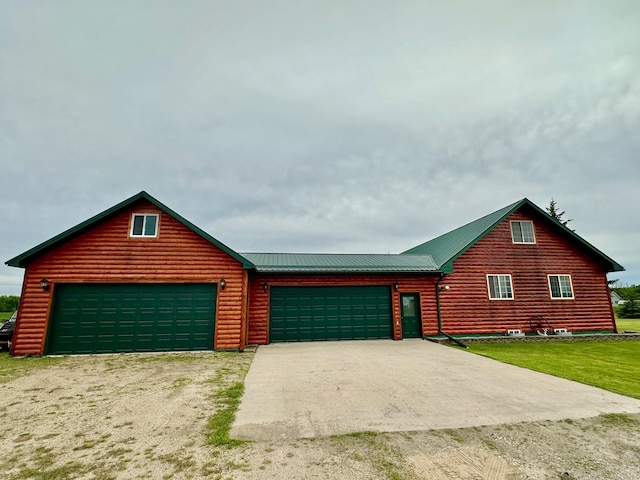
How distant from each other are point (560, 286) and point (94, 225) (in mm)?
22563

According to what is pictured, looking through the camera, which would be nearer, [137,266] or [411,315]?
[137,266]

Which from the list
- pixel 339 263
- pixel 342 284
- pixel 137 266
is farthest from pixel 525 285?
pixel 137 266

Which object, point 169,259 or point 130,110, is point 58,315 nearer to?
point 169,259

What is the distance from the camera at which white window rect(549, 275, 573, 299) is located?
15383mm

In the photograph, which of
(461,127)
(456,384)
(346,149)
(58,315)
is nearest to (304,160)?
(346,149)

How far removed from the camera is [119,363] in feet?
30.0

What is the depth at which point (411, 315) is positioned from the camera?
1470 centimetres

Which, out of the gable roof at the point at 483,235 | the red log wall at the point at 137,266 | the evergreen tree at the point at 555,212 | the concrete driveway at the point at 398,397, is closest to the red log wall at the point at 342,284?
the gable roof at the point at 483,235

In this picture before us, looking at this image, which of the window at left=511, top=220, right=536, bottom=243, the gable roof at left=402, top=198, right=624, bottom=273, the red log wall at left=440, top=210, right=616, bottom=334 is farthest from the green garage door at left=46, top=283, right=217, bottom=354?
the window at left=511, top=220, right=536, bottom=243

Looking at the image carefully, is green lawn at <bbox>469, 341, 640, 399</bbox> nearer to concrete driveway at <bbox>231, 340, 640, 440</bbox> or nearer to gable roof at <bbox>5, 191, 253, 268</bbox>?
concrete driveway at <bbox>231, 340, 640, 440</bbox>

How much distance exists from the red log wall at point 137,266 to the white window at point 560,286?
16.0m

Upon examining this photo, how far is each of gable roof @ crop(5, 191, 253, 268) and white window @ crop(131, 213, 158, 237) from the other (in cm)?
52

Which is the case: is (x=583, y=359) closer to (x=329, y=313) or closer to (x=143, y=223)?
(x=329, y=313)

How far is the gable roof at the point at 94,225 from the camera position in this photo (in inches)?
421
